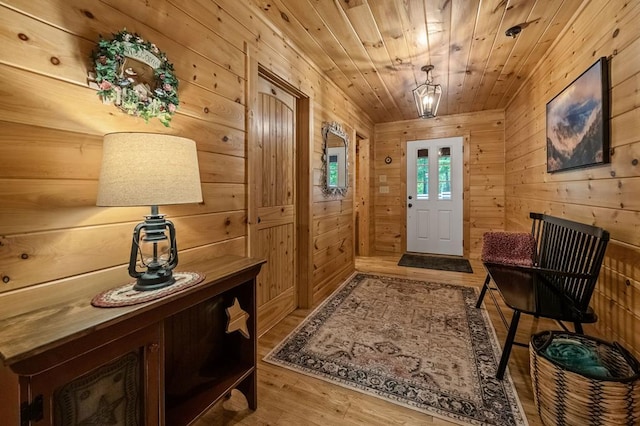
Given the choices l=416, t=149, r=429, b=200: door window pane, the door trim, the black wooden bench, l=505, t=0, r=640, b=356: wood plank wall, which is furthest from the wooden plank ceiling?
the black wooden bench

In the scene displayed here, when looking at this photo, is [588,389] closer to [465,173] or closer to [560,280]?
[560,280]

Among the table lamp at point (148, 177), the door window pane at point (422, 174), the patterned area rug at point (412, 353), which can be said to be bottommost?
the patterned area rug at point (412, 353)

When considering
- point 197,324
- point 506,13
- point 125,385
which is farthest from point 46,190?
point 506,13

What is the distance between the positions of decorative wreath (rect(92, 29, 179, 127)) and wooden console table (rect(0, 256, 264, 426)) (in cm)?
74

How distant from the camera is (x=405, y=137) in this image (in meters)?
4.89

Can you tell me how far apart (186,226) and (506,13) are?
2.55 meters

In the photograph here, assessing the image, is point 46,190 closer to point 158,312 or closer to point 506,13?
point 158,312

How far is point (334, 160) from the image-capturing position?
3277mm

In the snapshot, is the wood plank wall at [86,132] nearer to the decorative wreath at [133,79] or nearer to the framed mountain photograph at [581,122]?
the decorative wreath at [133,79]

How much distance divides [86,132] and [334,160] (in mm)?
2476

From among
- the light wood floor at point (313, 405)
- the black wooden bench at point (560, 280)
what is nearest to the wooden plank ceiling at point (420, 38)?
the black wooden bench at point (560, 280)

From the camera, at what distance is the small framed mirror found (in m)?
2.99

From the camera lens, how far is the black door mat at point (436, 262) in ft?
13.0

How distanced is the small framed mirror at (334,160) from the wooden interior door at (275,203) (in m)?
0.50
